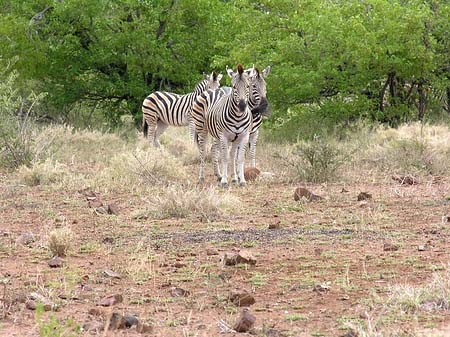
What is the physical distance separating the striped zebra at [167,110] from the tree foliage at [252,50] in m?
0.88

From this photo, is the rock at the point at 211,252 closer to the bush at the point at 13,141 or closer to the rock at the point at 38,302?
the rock at the point at 38,302

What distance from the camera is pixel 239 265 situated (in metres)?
7.42

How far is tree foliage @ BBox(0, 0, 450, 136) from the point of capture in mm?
18156

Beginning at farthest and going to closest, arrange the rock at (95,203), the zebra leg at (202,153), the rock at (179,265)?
the zebra leg at (202,153) → the rock at (95,203) → the rock at (179,265)

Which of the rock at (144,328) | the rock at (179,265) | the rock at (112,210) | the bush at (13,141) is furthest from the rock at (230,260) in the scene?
the bush at (13,141)

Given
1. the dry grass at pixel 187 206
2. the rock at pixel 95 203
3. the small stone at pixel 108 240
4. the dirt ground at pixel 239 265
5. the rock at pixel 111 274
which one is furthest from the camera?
the rock at pixel 95 203

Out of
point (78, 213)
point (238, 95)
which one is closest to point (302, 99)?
point (238, 95)

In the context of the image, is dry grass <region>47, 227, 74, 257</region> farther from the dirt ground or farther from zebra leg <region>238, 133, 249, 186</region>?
zebra leg <region>238, 133, 249, 186</region>

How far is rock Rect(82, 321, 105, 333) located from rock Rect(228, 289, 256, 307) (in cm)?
103

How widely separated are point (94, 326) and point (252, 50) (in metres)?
14.0

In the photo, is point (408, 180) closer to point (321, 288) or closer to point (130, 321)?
point (321, 288)

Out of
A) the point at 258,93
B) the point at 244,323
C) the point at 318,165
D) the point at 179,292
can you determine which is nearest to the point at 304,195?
the point at 318,165

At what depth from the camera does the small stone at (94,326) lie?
5.55m

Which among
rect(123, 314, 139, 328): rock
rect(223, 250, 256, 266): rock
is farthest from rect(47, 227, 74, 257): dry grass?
rect(123, 314, 139, 328): rock
